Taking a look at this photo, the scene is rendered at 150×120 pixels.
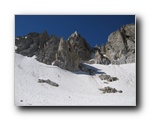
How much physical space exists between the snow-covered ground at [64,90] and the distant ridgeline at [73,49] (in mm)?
543

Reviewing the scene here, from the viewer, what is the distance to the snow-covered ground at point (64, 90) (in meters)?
6.73

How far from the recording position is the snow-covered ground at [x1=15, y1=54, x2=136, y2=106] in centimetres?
673

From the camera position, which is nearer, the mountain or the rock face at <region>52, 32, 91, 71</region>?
the mountain

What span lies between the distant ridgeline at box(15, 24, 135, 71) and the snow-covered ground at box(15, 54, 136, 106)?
54cm

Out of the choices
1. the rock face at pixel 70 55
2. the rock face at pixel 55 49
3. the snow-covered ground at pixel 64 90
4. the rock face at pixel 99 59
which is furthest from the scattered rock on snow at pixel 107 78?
the rock face at pixel 99 59

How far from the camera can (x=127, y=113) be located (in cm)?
669

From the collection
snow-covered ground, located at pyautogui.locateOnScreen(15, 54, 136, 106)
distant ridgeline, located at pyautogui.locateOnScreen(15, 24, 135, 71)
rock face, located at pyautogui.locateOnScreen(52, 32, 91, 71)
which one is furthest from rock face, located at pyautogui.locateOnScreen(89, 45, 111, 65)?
snow-covered ground, located at pyautogui.locateOnScreen(15, 54, 136, 106)

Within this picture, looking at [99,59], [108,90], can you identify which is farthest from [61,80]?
[99,59]

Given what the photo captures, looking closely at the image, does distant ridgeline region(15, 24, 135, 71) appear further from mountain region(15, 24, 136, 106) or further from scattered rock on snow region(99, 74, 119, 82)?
scattered rock on snow region(99, 74, 119, 82)

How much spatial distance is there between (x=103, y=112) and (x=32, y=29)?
8.47 feet

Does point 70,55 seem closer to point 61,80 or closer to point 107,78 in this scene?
point 107,78

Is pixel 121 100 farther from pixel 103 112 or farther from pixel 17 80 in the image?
pixel 17 80

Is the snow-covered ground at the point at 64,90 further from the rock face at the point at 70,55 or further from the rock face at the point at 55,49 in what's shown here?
the rock face at the point at 70,55
